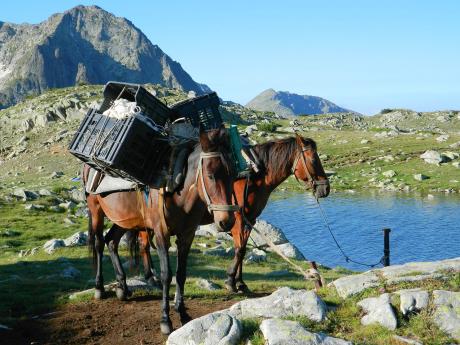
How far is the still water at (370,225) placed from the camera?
2798 cm

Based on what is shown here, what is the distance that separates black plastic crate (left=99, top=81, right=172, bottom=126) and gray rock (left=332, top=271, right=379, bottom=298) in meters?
5.20

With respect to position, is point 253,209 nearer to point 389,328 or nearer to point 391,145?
point 389,328

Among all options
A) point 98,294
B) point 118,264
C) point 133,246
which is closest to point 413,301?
point 118,264

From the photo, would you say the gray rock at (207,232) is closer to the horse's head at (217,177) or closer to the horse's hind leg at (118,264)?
the horse's hind leg at (118,264)

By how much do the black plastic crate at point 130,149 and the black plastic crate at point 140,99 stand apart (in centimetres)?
79

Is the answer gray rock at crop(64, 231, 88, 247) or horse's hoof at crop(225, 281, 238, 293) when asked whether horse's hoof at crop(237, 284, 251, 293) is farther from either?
gray rock at crop(64, 231, 88, 247)

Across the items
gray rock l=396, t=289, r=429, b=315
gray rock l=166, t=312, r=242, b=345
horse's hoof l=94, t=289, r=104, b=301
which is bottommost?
horse's hoof l=94, t=289, r=104, b=301

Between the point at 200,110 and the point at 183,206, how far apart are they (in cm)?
367

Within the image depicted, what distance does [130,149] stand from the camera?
1040cm

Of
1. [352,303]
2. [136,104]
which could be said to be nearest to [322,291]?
[352,303]

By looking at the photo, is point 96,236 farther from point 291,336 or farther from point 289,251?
point 289,251

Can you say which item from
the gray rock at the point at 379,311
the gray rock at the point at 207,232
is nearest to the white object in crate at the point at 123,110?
the gray rock at the point at 379,311

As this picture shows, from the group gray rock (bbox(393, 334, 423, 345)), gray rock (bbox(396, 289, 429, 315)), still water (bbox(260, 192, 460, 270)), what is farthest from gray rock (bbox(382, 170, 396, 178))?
gray rock (bbox(393, 334, 423, 345))

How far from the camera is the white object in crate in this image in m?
10.7
